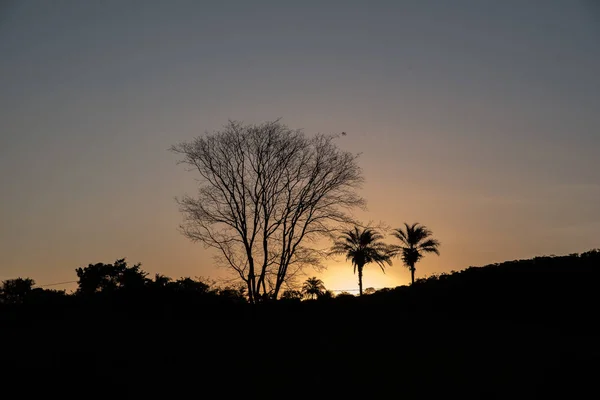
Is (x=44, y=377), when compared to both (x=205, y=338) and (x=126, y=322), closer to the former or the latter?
(x=126, y=322)

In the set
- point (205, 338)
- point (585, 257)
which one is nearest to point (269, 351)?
point (205, 338)

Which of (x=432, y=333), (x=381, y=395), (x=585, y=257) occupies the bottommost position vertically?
(x=381, y=395)

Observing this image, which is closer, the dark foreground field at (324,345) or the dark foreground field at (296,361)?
the dark foreground field at (296,361)

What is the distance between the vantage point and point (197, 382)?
1291 centimetres

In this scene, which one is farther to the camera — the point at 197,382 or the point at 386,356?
the point at 386,356

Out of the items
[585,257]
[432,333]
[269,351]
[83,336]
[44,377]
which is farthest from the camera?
[585,257]

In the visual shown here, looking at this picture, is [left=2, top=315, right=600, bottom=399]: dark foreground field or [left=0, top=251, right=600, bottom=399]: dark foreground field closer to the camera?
[left=2, top=315, right=600, bottom=399]: dark foreground field

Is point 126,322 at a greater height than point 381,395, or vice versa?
point 126,322

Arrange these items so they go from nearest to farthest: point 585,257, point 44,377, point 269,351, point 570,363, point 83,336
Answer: point 44,377 < point 570,363 < point 83,336 < point 269,351 < point 585,257

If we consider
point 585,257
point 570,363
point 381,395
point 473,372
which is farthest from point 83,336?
point 585,257

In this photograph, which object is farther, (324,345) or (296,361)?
(324,345)

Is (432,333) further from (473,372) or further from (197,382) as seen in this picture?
(197,382)

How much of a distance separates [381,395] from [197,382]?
15.8 feet

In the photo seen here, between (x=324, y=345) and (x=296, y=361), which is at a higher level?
(x=324, y=345)
